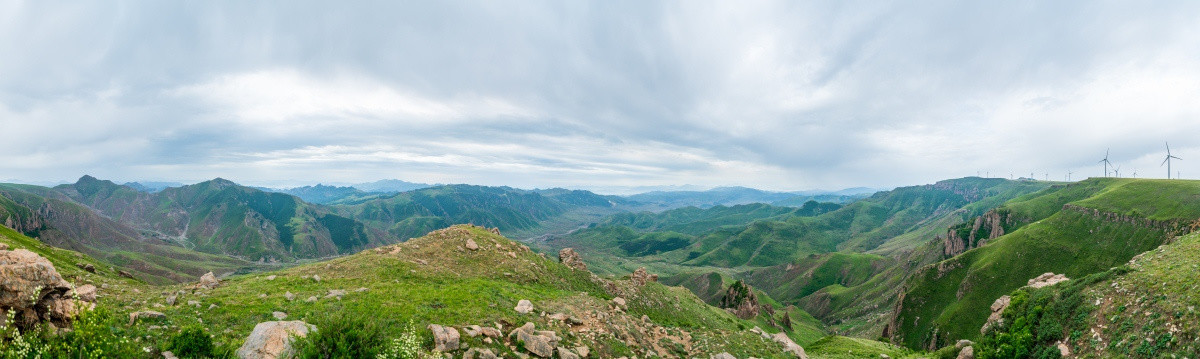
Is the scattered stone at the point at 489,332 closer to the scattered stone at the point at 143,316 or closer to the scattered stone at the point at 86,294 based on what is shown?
the scattered stone at the point at 143,316

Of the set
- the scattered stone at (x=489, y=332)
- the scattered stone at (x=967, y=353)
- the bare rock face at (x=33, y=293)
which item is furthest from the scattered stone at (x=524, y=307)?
the scattered stone at (x=967, y=353)

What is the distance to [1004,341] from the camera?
46.0m

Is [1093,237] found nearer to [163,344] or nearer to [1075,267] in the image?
[1075,267]

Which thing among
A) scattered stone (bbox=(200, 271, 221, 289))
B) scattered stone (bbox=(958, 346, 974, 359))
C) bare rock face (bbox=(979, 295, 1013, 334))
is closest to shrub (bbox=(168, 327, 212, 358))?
scattered stone (bbox=(200, 271, 221, 289))

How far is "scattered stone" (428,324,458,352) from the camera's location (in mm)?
24156

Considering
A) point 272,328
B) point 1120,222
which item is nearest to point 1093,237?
point 1120,222

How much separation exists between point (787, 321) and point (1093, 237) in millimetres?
107401

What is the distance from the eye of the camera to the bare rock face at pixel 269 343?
770 inches

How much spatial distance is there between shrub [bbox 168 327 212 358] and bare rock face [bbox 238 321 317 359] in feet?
4.10

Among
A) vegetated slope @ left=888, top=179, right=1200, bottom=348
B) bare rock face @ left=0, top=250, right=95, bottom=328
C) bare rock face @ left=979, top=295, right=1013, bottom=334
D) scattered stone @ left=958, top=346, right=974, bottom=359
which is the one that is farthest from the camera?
vegetated slope @ left=888, top=179, right=1200, bottom=348

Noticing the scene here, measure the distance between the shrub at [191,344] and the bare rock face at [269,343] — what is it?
125cm

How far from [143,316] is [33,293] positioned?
7.49 m

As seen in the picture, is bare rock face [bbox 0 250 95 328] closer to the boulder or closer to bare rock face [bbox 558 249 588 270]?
the boulder

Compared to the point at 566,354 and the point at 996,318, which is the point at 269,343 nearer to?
the point at 566,354
